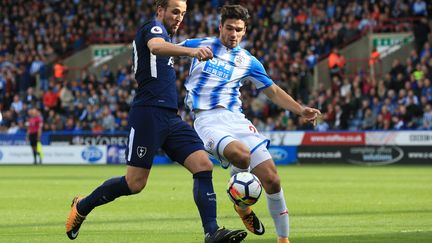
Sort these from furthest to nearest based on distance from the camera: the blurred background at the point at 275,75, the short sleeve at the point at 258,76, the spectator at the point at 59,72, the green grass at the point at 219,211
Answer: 1. the spectator at the point at 59,72
2. the blurred background at the point at 275,75
3. the green grass at the point at 219,211
4. the short sleeve at the point at 258,76

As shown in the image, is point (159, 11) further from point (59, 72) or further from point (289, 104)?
point (59, 72)

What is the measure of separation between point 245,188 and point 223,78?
1.46m

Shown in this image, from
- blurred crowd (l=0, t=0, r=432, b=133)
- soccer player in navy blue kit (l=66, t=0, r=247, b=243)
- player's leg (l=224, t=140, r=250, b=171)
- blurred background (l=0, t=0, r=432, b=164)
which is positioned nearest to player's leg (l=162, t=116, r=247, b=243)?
soccer player in navy blue kit (l=66, t=0, r=247, b=243)

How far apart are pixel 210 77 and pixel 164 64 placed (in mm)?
1149

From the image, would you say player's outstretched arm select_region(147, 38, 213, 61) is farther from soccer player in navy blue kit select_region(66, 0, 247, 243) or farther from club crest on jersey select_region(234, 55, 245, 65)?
club crest on jersey select_region(234, 55, 245, 65)

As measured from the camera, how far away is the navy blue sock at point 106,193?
9.06m

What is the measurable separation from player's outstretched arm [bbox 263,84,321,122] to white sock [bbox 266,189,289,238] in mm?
821

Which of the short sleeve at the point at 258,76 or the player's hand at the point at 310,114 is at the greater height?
the short sleeve at the point at 258,76

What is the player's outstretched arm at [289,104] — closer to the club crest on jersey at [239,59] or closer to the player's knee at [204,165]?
the club crest on jersey at [239,59]

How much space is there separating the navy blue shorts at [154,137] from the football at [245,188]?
1.47ft

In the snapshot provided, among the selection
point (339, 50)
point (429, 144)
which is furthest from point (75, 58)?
point (429, 144)

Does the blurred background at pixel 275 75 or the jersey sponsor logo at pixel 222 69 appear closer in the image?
the jersey sponsor logo at pixel 222 69

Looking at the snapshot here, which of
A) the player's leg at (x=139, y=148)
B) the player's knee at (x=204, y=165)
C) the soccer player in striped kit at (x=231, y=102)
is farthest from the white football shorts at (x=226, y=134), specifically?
the player's leg at (x=139, y=148)

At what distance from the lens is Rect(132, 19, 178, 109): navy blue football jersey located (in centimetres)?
888
